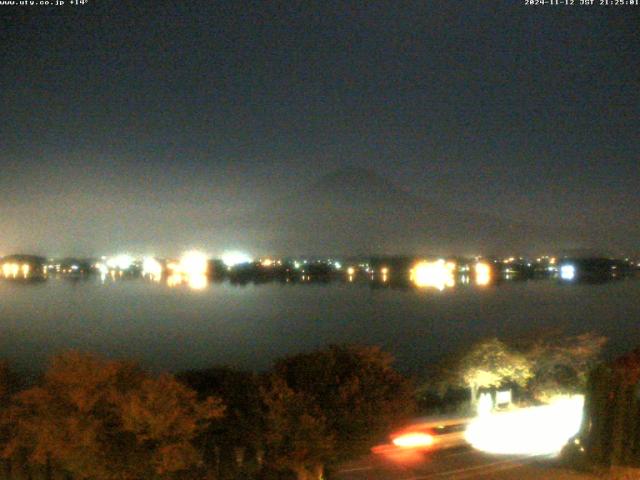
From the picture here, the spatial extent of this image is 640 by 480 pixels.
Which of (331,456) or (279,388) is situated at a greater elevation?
(279,388)

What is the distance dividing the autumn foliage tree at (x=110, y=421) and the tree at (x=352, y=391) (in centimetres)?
195

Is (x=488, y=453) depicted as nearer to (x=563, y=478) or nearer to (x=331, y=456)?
(x=563, y=478)

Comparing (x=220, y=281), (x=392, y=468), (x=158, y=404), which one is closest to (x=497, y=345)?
(x=392, y=468)

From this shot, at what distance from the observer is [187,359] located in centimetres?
3894

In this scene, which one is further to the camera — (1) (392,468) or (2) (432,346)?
(2) (432,346)

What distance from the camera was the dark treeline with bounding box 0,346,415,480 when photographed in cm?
827

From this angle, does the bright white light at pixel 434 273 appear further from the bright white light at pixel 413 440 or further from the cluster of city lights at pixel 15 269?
the bright white light at pixel 413 440

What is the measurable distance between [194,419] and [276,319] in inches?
1835

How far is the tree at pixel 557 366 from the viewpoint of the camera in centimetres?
1786

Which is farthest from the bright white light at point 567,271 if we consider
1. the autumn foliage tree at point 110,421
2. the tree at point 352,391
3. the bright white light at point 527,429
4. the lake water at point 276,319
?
the autumn foliage tree at point 110,421

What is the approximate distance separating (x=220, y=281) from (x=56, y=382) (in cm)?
8717

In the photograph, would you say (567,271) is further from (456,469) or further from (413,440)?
(456,469)

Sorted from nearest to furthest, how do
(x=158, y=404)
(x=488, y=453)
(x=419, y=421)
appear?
(x=158, y=404)
(x=488, y=453)
(x=419, y=421)

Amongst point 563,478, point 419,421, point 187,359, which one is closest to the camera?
point 563,478
